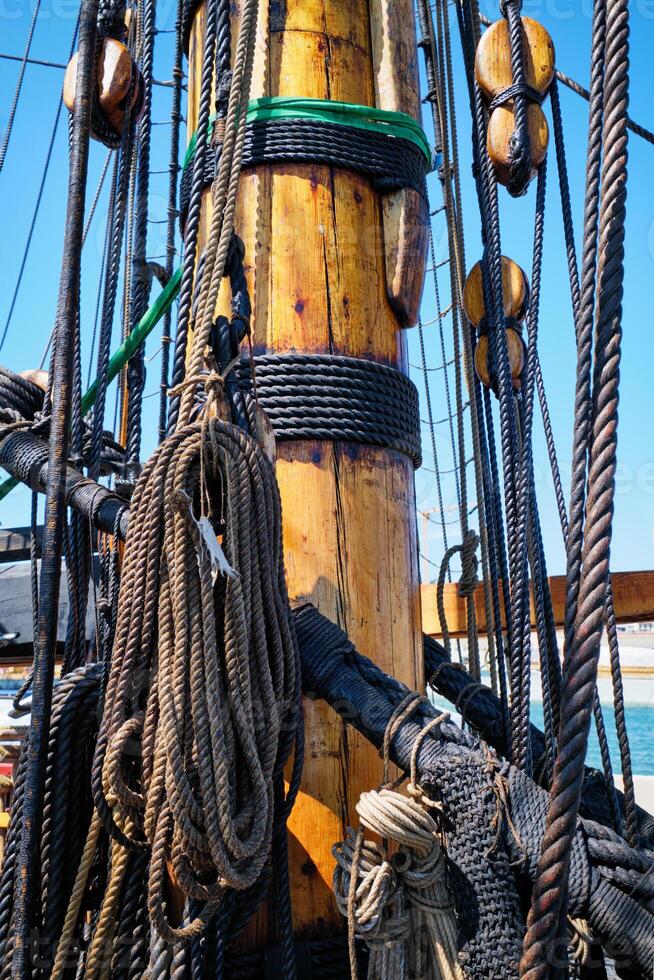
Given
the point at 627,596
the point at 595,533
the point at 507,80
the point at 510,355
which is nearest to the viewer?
the point at 595,533

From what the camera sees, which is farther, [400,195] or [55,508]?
[400,195]

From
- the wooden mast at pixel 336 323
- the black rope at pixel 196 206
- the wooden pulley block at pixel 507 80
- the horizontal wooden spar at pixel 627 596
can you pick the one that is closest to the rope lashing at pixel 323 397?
the wooden mast at pixel 336 323

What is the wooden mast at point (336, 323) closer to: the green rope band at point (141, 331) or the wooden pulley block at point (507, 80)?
the wooden pulley block at point (507, 80)

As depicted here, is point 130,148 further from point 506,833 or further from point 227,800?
point 506,833

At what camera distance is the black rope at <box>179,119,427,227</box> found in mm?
1575

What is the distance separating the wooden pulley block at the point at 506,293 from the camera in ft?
6.48

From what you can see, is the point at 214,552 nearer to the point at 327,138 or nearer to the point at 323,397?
the point at 323,397

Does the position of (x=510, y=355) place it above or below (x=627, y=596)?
above

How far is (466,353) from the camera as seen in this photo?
8.11ft

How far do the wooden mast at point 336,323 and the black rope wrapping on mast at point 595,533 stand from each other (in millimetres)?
577

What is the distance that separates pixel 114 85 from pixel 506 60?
0.89m

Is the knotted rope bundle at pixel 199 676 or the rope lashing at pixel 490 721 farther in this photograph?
the rope lashing at pixel 490 721

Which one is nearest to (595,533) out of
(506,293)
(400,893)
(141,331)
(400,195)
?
(400,893)

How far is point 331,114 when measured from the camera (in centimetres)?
161
